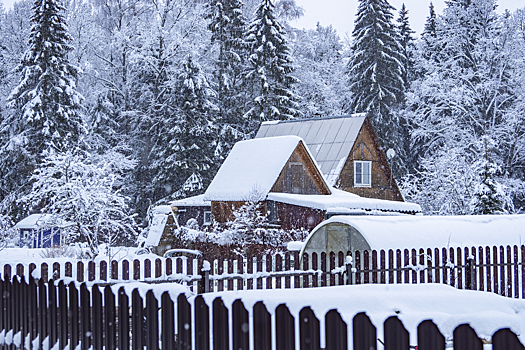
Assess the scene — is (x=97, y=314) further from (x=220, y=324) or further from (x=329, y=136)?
(x=329, y=136)

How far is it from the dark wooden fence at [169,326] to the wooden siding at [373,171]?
27198 mm

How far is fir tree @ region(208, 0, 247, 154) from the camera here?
43.6 m

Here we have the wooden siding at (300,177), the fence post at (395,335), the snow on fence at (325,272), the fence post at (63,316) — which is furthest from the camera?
the wooden siding at (300,177)

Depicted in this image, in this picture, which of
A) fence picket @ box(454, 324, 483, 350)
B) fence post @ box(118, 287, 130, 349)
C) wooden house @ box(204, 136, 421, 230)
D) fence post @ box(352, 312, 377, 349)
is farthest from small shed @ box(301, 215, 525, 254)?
wooden house @ box(204, 136, 421, 230)

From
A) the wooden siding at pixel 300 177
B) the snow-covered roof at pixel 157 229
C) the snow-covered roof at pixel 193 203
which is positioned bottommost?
the snow-covered roof at pixel 157 229

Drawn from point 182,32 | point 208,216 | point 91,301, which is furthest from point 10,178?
point 91,301

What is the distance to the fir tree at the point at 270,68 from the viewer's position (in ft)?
137

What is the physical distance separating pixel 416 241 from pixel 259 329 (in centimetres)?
834

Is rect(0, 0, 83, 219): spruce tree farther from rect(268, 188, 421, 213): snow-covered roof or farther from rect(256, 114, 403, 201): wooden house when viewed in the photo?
rect(268, 188, 421, 213): snow-covered roof

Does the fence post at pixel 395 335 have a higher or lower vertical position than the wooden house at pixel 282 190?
lower

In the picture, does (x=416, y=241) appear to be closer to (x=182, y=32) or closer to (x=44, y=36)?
(x=44, y=36)

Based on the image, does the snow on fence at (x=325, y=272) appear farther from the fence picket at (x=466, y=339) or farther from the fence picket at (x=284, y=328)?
the fence picket at (x=466, y=339)

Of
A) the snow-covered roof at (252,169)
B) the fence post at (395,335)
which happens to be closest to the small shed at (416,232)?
the fence post at (395,335)

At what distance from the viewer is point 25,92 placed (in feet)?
116
